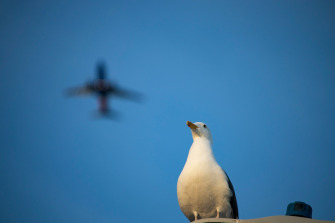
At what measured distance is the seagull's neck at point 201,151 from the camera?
13070mm

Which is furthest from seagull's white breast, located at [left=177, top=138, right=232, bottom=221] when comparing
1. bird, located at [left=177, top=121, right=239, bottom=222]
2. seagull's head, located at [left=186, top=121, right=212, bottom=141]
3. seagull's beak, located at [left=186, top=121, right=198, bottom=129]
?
seagull's beak, located at [left=186, top=121, right=198, bottom=129]

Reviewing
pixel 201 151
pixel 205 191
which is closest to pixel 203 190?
pixel 205 191

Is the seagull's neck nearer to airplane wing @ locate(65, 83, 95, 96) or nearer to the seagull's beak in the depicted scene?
the seagull's beak

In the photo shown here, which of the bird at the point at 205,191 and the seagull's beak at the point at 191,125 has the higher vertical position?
the seagull's beak at the point at 191,125

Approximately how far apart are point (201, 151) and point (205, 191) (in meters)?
1.35

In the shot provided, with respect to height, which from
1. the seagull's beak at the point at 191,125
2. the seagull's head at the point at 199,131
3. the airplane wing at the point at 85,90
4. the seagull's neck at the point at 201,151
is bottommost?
the seagull's neck at the point at 201,151

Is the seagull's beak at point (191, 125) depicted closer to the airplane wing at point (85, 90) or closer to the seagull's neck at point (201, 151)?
the seagull's neck at point (201, 151)

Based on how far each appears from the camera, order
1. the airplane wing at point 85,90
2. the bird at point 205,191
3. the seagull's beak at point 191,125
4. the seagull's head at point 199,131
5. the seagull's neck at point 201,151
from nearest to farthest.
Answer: the bird at point 205,191 < the seagull's neck at point 201,151 < the seagull's beak at point 191,125 < the seagull's head at point 199,131 < the airplane wing at point 85,90

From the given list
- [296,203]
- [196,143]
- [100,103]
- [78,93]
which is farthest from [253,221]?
[100,103]

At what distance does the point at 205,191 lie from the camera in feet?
40.9

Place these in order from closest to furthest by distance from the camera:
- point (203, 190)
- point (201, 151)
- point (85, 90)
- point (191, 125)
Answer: point (203, 190), point (201, 151), point (191, 125), point (85, 90)

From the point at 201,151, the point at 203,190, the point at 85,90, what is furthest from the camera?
the point at 85,90

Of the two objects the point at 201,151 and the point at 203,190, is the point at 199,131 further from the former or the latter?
the point at 203,190

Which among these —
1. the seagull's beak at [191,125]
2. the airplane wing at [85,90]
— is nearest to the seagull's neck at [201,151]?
the seagull's beak at [191,125]
